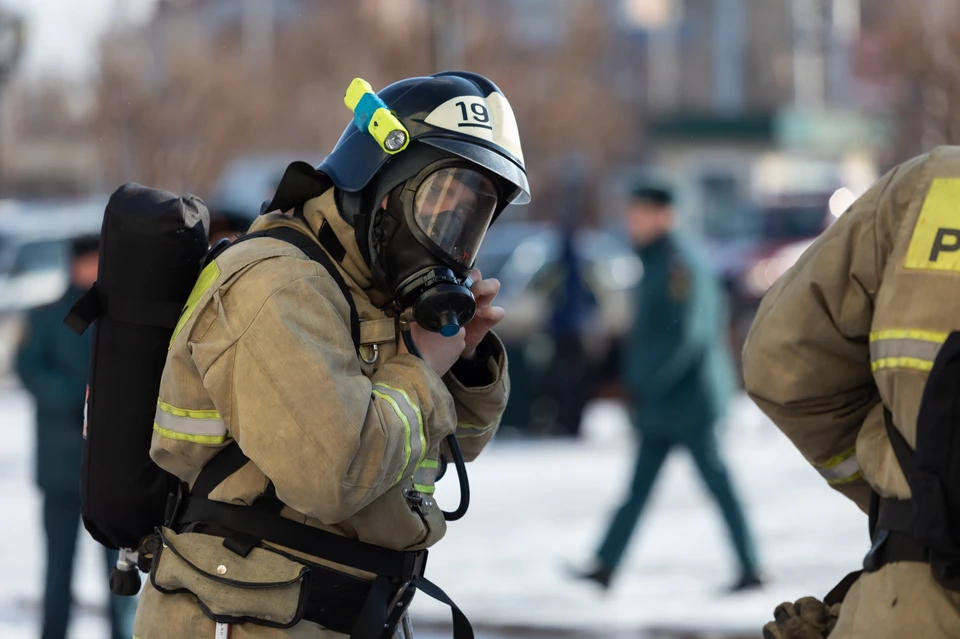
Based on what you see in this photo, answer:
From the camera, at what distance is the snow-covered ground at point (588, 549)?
Answer: 231 inches

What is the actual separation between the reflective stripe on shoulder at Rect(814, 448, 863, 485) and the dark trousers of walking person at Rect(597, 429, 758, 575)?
362 centimetres

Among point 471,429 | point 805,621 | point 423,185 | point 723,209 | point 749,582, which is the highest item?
point 423,185

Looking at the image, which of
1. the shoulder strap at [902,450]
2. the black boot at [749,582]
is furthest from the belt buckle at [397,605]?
the black boot at [749,582]

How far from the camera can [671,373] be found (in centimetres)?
634

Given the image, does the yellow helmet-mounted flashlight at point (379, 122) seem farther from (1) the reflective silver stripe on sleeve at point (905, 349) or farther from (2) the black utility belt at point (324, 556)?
(1) the reflective silver stripe on sleeve at point (905, 349)

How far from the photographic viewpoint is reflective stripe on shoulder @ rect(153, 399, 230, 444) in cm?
237

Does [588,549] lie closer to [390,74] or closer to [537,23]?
[390,74]

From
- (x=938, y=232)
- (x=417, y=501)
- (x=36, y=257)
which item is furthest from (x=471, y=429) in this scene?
(x=36, y=257)

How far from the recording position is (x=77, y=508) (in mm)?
5121

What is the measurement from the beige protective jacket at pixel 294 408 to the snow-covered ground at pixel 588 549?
132 inches

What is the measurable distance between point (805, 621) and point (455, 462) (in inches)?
30.4

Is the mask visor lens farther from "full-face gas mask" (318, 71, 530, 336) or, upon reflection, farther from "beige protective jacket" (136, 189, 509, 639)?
"beige protective jacket" (136, 189, 509, 639)

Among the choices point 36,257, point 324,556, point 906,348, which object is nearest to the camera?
point 906,348

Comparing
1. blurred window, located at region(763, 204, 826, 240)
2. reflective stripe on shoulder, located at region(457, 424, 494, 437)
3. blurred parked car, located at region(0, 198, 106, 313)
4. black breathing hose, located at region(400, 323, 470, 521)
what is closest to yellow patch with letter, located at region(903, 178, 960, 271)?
black breathing hose, located at region(400, 323, 470, 521)
